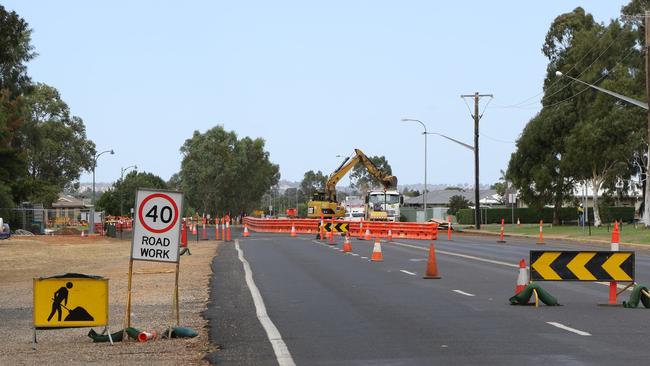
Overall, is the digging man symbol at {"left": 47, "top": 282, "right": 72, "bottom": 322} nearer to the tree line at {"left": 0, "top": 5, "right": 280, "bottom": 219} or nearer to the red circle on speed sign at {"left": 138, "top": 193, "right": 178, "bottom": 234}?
the red circle on speed sign at {"left": 138, "top": 193, "right": 178, "bottom": 234}

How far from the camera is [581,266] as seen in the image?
1670cm

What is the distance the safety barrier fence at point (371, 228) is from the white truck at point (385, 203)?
6503 millimetres

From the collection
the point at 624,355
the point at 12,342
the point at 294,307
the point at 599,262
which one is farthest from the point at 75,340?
the point at 599,262

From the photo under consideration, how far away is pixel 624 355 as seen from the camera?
10836mm

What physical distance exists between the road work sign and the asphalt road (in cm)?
155

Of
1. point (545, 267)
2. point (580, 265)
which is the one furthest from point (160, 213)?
point (580, 265)

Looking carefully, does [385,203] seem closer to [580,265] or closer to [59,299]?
[580,265]

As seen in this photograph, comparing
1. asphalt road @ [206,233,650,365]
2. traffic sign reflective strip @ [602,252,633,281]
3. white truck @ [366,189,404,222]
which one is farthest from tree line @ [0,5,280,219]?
traffic sign reflective strip @ [602,252,633,281]

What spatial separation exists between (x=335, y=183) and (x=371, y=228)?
1587cm

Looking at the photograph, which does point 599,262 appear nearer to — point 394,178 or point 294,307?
point 294,307

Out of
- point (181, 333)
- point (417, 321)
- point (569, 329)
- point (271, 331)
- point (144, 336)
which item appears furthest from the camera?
point (417, 321)

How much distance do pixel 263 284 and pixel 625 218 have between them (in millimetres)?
76631

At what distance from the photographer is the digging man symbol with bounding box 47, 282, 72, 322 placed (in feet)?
40.8

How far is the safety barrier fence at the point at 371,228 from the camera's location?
5422cm
